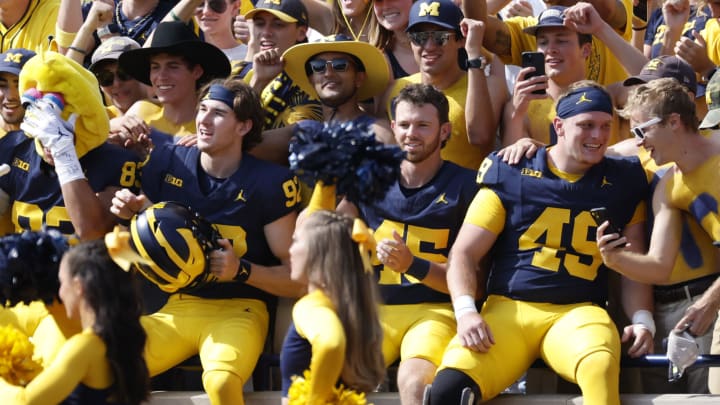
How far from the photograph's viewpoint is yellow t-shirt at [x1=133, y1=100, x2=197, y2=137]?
7676 mm


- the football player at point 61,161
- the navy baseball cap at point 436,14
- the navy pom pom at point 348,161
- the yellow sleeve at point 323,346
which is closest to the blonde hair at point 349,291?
the yellow sleeve at point 323,346

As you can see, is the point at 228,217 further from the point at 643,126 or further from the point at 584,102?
the point at 643,126

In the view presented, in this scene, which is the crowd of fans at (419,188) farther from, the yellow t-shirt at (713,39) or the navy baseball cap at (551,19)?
the yellow t-shirt at (713,39)

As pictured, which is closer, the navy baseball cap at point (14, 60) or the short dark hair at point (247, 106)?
the short dark hair at point (247, 106)

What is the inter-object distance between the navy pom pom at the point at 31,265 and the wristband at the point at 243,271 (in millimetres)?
1208

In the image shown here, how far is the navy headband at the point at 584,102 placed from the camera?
21.7 ft

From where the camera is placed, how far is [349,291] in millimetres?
5043

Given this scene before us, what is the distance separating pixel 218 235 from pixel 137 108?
1461 mm

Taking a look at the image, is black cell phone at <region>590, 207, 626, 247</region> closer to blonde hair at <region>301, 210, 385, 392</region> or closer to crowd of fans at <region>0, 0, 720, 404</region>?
crowd of fans at <region>0, 0, 720, 404</region>

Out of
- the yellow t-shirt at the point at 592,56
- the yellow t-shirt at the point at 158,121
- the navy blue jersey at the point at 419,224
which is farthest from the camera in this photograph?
the yellow t-shirt at the point at 592,56

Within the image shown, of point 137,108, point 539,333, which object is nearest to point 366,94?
point 137,108

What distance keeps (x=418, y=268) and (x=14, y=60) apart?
2.86 meters

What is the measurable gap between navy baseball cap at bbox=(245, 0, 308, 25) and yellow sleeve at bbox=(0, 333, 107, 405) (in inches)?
140

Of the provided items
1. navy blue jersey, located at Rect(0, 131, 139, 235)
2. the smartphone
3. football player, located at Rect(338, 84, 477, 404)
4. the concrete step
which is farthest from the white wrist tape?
the smartphone
